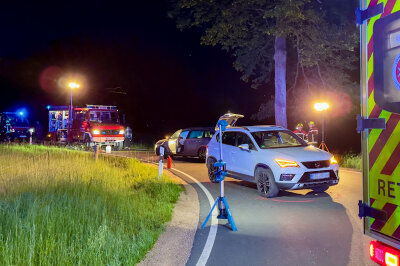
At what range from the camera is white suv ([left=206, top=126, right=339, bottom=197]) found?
9.44m

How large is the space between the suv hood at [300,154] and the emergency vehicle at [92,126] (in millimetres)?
18557

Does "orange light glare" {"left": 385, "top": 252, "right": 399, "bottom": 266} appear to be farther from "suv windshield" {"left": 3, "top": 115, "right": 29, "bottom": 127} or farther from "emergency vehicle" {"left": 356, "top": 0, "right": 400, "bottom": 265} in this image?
"suv windshield" {"left": 3, "top": 115, "right": 29, "bottom": 127}

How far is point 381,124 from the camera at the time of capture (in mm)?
3611

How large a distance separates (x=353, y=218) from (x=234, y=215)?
7.87 feet

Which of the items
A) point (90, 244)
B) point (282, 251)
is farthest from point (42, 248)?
point (282, 251)

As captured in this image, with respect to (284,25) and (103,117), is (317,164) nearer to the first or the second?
(284,25)

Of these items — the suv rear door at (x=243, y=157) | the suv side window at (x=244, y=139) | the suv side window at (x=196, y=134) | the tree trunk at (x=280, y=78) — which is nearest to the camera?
the suv rear door at (x=243, y=157)

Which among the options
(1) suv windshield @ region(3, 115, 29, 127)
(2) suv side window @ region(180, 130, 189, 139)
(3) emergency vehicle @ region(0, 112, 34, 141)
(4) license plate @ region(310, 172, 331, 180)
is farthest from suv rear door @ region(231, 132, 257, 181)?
(1) suv windshield @ region(3, 115, 29, 127)

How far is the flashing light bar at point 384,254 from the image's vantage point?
3.43 m

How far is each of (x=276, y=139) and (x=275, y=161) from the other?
4.93 feet

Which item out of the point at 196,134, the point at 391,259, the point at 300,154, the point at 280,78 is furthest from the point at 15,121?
the point at 391,259

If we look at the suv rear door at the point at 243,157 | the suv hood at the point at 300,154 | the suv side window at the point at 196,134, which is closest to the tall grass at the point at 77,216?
the suv rear door at the point at 243,157

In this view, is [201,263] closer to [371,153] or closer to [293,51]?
[371,153]

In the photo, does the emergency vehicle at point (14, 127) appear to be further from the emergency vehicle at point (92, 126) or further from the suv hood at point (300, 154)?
the suv hood at point (300, 154)
